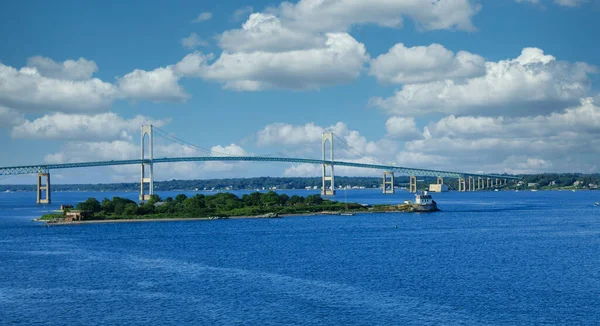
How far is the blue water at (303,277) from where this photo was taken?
22.5m

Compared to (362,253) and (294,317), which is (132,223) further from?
(294,317)

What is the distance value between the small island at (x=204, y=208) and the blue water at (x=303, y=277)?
11.8 m

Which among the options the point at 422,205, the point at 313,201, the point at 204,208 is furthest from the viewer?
the point at 313,201

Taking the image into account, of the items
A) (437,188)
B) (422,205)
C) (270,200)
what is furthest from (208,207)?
(437,188)

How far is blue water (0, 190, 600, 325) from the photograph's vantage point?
73.9 ft

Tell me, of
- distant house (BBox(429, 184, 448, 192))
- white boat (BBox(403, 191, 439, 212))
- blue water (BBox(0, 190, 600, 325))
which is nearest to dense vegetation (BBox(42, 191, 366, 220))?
white boat (BBox(403, 191, 439, 212))

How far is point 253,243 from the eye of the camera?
44.3 metres

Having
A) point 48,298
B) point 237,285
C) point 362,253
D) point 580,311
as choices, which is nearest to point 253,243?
point 362,253

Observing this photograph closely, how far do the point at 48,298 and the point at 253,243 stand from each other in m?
19.7

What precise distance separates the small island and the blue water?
1176 cm

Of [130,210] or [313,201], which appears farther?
[313,201]

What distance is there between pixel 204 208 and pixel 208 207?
13.8 ft

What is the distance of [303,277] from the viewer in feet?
97.5

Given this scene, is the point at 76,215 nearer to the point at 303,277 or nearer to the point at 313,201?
the point at 313,201
